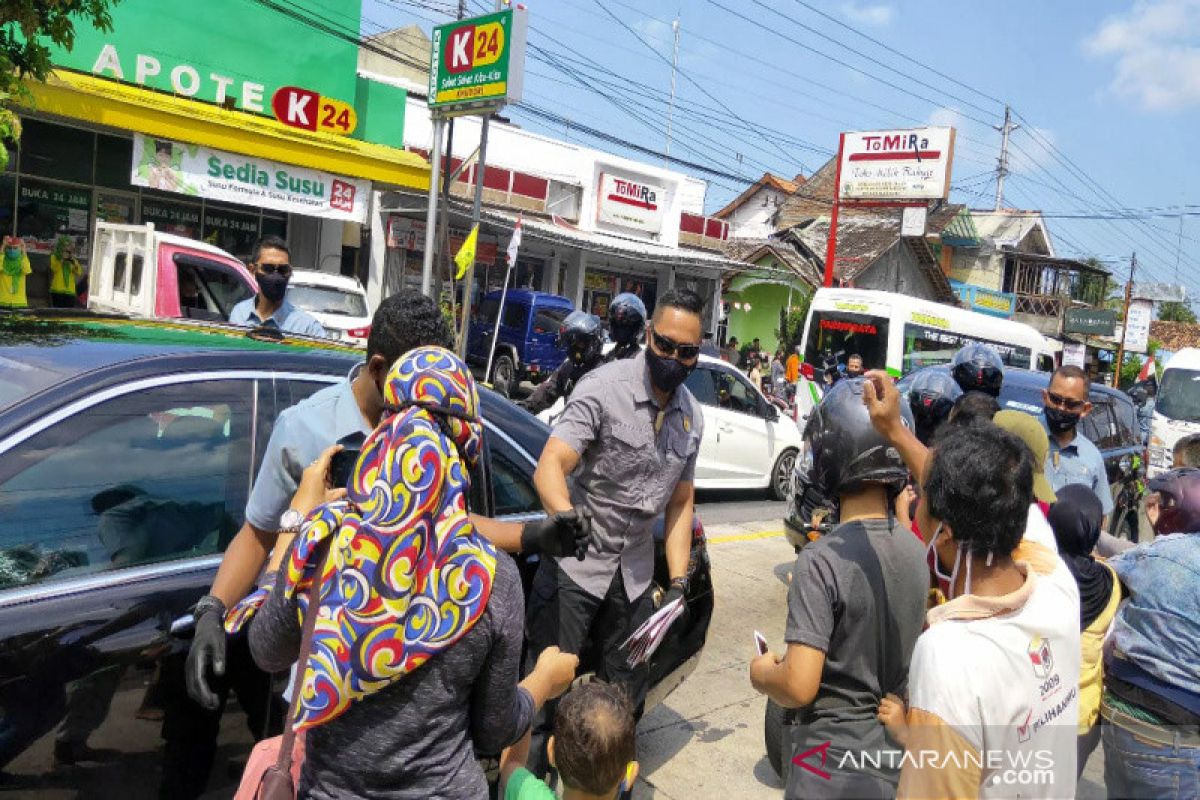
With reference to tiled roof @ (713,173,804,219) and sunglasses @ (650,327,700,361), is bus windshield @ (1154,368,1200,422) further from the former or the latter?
tiled roof @ (713,173,804,219)

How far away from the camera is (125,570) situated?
2426mm

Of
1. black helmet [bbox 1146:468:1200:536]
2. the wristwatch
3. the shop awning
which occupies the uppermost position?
the shop awning

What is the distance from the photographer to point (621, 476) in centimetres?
332

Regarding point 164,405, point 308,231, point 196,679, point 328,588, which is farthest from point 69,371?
point 308,231

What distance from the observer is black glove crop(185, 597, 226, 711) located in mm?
2119

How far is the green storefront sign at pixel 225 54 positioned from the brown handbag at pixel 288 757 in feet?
46.7

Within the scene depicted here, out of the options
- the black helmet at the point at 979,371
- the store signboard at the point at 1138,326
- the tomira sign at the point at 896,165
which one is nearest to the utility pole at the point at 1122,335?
the store signboard at the point at 1138,326

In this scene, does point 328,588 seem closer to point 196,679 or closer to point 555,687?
point 196,679

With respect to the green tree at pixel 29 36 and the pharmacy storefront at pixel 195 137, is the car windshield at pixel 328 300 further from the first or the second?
the green tree at pixel 29 36

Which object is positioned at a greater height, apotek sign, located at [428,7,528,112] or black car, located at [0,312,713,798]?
apotek sign, located at [428,7,528,112]

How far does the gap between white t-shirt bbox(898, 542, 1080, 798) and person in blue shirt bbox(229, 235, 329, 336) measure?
4200mm

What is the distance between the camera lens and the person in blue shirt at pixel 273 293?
5242 mm

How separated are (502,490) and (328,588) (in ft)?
5.06

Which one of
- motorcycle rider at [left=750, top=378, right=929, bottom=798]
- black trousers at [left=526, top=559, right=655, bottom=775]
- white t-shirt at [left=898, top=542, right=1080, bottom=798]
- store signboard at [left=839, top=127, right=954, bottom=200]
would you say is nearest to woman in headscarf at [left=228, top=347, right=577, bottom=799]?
motorcycle rider at [left=750, top=378, right=929, bottom=798]
